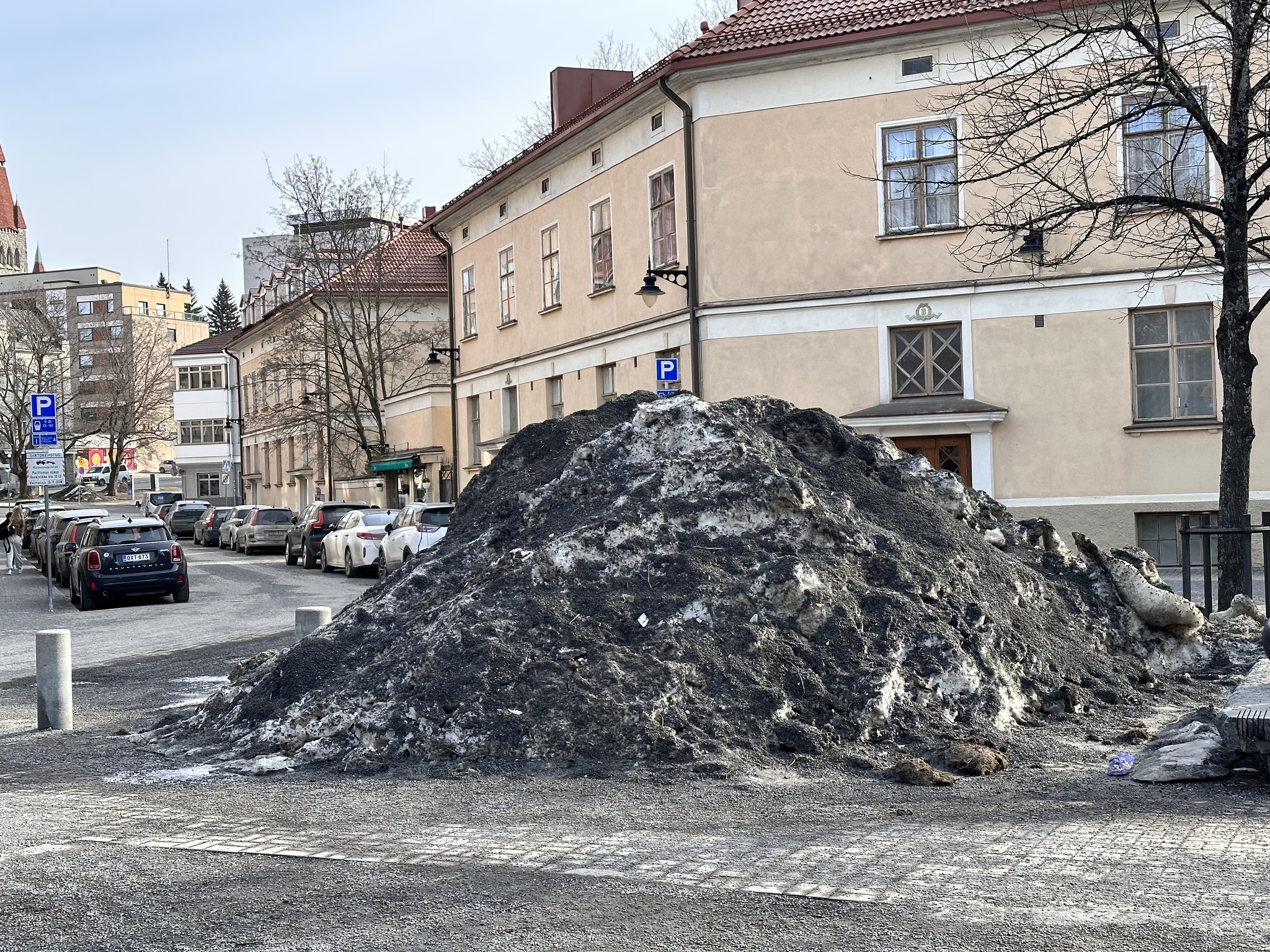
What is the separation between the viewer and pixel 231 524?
48.5 m

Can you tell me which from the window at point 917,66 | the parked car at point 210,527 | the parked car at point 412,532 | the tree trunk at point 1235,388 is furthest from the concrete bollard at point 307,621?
the parked car at point 210,527

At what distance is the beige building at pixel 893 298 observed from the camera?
2325cm

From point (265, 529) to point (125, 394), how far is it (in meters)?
43.5

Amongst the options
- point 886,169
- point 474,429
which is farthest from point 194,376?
point 886,169

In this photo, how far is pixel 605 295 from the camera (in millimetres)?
29891

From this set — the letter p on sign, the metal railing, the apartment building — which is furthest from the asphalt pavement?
the apartment building

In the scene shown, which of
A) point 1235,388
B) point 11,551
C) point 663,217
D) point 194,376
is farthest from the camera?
point 194,376

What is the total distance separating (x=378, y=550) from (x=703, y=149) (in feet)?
35.4

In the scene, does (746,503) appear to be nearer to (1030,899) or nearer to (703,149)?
(1030,899)

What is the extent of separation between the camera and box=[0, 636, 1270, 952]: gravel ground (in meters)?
4.93

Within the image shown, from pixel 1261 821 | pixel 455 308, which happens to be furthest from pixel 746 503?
pixel 455 308

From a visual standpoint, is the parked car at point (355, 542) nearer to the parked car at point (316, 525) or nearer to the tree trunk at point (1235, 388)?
the parked car at point (316, 525)

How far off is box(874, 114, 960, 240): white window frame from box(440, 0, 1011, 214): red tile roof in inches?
63.2

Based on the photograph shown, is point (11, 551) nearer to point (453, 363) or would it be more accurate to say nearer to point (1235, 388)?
point (453, 363)
